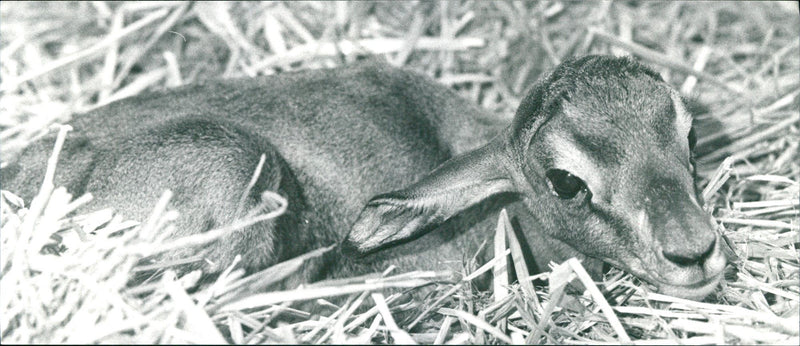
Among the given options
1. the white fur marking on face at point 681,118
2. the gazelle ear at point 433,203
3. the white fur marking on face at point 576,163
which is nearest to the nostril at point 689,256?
the white fur marking on face at point 576,163

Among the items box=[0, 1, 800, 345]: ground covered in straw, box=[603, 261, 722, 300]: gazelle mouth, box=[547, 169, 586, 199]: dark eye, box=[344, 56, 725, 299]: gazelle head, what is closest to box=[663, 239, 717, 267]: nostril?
box=[344, 56, 725, 299]: gazelle head

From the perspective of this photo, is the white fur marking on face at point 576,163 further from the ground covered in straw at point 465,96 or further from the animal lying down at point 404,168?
the ground covered in straw at point 465,96

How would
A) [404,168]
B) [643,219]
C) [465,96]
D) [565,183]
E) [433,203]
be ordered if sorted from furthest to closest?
[465,96], [404,168], [433,203], [565,183], [643,219]

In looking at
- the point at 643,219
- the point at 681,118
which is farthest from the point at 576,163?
the point at 681,118

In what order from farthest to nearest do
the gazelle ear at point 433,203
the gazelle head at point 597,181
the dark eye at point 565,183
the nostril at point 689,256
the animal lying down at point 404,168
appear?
the gazelle ear at point 433,203, the dark eye at point 565,183, the animal lying down at point 404,168, the gazelle head at point 597,181, the nostril at point 689,256

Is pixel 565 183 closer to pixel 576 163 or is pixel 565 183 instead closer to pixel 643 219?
pixel 576 163
